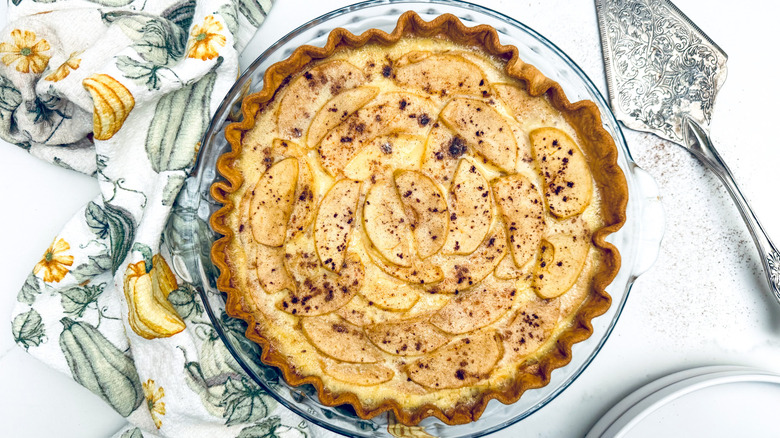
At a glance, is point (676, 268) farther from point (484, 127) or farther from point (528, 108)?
point (484, 127)

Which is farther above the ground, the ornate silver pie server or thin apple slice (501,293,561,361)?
the ornate silver pie server

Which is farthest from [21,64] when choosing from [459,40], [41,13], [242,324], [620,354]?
[620,354]

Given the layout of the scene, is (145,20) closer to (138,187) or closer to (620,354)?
(138,187)

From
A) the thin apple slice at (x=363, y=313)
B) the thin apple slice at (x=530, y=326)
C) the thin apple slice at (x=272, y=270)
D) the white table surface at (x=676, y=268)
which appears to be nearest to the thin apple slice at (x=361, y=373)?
the thin apple slice at (x=363, y=313)

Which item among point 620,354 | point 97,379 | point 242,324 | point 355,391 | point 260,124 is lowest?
point 97,379

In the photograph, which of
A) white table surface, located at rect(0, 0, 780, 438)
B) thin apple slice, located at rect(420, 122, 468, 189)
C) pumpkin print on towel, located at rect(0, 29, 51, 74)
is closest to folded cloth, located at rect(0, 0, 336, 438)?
pumpkin print on towel, located at rect(0, 29, 51, 74)

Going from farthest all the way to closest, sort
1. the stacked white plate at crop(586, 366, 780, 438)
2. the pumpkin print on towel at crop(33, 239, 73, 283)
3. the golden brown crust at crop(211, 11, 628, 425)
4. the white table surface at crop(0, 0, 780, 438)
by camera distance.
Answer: the white table surface at crop(0, 0, 780, 438) → the pumpkin print on towel at crop(33, 239, 73, 283) → the stacked white plate at crop(586, 366, 780, 438) → the golden brown crust at crop(211, 11, 628, 425)

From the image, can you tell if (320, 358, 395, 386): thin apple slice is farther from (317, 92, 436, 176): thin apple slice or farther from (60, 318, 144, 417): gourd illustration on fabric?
(60, 318, 144, 417): gourd illustration on fabric
